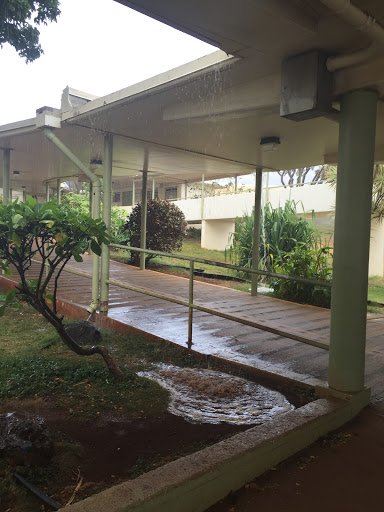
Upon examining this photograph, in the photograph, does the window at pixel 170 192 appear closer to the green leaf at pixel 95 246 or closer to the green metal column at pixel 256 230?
the green metal column at pixel 256 230

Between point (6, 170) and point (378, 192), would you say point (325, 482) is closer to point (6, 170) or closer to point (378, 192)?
point (6, 170)

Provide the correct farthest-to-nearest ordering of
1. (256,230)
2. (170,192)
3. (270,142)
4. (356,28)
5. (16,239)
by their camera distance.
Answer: (170,192) < (256,230) < (270,142) < (16,239) < (356,28)

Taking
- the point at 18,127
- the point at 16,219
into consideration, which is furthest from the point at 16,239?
the point at 18,127

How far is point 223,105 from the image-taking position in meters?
4.12

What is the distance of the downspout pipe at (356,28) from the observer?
223 cm

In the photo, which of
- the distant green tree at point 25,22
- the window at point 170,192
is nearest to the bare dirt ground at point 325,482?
the distant green tree at point 25,22

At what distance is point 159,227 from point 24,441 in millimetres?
9766

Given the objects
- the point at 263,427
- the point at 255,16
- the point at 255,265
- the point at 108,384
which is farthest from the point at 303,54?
the point at 255,265

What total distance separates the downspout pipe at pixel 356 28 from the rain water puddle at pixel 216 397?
247 centimetres

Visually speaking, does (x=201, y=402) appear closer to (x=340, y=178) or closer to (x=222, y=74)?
(x=340, y=178)

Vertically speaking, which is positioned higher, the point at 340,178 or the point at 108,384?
the point at 340,178

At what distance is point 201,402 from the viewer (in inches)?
127

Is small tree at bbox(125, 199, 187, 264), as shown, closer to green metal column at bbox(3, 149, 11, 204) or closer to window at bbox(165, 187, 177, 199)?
green metal column at bbox(3, 149, 11, 204)

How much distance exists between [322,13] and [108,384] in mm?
3012
